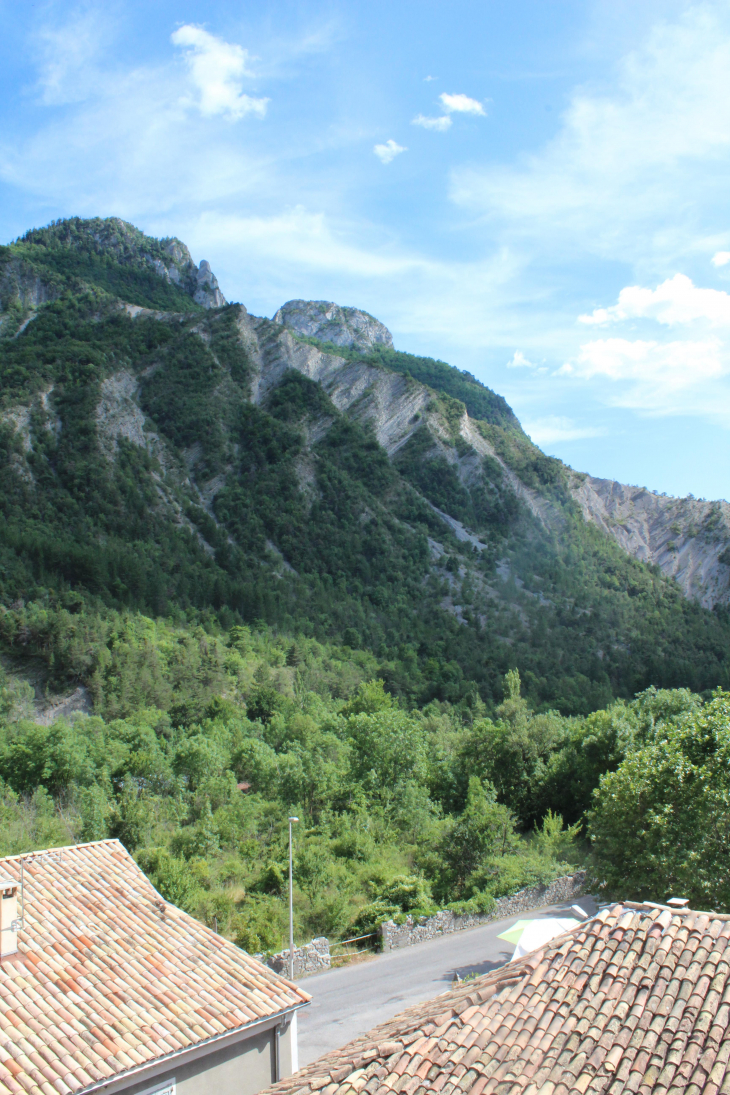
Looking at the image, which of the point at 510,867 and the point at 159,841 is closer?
the point at 510,867

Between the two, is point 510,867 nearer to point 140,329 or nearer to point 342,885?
point 342,885

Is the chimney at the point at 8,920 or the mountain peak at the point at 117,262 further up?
the mountain peak at the point at 117,262

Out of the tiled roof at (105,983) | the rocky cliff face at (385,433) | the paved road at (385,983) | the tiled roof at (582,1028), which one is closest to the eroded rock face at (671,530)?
the rocky cliff face at (385,433)

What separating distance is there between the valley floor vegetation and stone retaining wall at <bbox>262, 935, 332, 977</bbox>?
5.72 feet

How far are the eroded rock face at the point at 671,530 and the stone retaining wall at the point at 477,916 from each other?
359 ft

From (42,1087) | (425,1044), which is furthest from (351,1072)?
(42,1087)

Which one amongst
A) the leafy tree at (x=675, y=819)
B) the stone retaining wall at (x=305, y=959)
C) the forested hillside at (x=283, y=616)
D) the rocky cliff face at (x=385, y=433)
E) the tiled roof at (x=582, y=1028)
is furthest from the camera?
the rocky cliff face at (x=385, y=433)

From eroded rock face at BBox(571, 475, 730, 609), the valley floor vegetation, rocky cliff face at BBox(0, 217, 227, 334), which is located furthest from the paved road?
eroded rock face at BBox(571, 475, 730, 609)

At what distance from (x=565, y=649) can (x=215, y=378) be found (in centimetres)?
6672

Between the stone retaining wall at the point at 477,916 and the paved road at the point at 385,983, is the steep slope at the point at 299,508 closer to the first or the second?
the stone retaining wall at the point at 477,916

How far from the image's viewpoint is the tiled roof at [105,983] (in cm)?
809

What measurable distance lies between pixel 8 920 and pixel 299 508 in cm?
9983

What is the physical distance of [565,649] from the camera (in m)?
96.6

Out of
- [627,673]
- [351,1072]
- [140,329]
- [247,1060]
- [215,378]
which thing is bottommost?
[627,673]
